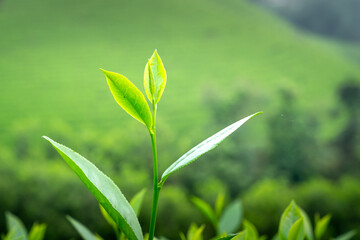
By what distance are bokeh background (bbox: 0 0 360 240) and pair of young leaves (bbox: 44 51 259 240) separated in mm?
2787

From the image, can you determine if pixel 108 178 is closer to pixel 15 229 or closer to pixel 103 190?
pixel 103 190

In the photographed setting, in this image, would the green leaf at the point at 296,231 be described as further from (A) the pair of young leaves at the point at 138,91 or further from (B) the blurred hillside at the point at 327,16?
(B) the blurred hillside at the point at 327,16

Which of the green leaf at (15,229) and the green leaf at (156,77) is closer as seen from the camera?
the green leaf at (156,77)

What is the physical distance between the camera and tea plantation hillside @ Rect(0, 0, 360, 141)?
7.23 m

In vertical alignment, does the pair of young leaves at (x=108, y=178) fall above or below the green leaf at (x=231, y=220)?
above

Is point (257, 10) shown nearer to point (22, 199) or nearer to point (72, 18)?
point (72, 18)

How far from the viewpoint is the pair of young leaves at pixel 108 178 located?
17cm

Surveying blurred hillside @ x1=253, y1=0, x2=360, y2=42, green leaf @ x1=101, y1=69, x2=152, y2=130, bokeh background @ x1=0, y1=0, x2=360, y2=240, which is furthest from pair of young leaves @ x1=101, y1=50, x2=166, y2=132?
blurred hillside @ x1=253, y1=0, x2=360, y2=42

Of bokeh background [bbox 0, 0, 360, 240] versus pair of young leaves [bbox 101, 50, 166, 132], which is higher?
pair of young leaves [bbox 101, 50, 166, 132]

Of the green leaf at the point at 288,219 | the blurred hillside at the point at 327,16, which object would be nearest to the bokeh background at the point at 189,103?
the blurred hillside at the point at 327,16

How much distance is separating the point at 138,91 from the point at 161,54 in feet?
28.4

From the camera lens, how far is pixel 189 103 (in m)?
7.82

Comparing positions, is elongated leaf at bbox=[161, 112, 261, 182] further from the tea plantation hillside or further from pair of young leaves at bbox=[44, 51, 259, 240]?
the tea plantation hillside

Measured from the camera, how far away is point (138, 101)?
0.18 metres
